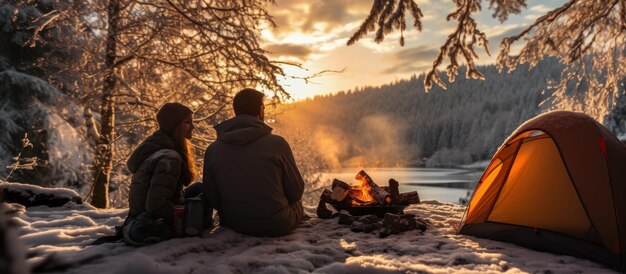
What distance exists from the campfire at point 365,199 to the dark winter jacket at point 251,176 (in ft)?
4.95

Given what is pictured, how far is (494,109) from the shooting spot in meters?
123

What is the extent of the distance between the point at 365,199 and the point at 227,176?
8.44 ft

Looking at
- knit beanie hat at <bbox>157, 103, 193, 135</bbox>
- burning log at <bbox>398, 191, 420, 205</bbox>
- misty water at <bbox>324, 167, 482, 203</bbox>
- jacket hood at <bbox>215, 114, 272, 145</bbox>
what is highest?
knit beanie hat at <bbox>157, 103, 193, 135</bbox>

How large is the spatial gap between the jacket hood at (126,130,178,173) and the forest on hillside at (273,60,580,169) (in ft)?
259

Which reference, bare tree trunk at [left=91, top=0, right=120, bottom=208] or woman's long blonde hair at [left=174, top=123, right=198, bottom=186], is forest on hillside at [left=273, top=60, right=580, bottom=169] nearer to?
bare tree trunk at [left=91, top=0, right=120, bottom=208]

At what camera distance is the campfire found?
247 inches

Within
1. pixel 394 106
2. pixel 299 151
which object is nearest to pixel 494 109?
pixel 394 106

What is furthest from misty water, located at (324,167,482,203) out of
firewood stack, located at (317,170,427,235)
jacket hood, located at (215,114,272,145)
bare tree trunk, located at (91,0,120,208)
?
jacket hood, located at (215,114,272,145)

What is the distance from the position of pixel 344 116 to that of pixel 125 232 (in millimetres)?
145989

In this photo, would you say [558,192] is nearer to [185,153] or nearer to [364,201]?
[364,201]

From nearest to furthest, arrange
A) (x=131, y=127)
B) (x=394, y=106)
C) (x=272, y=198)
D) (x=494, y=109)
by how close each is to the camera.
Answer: (x=272, y=198) < (x=131, y=127) < (x=494, y=109) < (x=394, y=106)

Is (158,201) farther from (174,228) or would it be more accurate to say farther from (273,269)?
(273,269)

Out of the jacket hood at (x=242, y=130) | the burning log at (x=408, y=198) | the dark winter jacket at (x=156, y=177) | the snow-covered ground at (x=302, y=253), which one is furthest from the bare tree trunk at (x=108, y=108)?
the burning log at (x=408, y=198)

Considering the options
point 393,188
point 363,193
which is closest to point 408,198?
point 393,188
